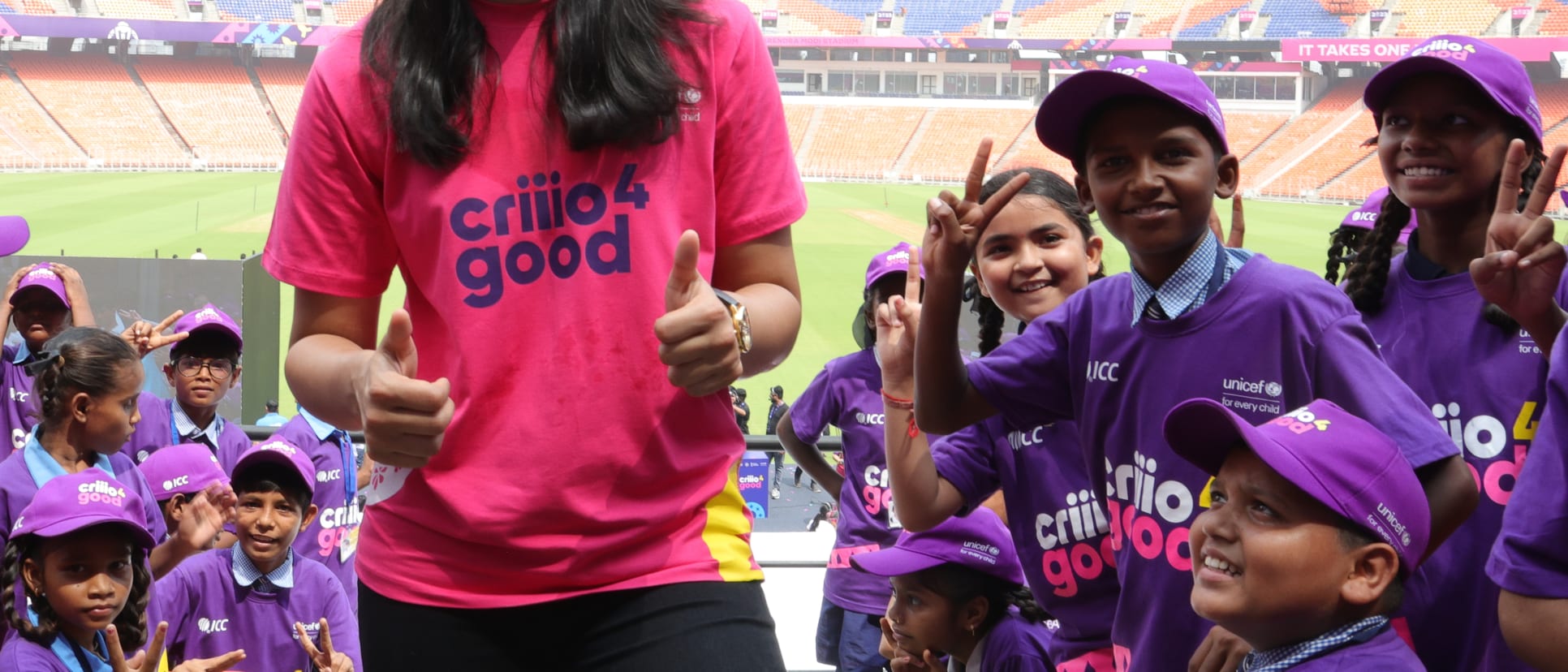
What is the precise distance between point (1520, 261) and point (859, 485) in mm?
2882

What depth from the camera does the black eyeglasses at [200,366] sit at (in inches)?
203

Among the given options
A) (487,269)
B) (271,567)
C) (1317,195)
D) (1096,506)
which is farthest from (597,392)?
(1317,195)

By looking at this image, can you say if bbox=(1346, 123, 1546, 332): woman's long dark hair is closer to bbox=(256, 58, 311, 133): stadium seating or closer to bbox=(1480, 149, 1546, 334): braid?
bbox=(1480, 149, 1546, 334): braid

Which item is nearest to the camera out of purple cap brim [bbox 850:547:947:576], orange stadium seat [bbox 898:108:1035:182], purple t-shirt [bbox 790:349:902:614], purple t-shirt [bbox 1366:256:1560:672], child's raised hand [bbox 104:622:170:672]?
purple t-shirt [bbox 1366:256:1560:672]

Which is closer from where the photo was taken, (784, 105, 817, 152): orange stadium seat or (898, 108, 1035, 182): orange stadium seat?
(898, 108, 1035, 182): orange stadium seat

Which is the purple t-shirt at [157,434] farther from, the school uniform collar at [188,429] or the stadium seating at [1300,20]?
the stadium seating at [1300,20]

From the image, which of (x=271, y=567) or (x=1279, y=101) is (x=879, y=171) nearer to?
(x=1279, y=101)

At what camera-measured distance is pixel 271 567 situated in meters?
4.05

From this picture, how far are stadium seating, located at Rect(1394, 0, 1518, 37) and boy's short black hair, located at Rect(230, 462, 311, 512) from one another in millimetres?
40701

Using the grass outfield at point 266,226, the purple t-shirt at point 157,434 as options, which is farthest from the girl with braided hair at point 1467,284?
the grass outfield at point 266,226

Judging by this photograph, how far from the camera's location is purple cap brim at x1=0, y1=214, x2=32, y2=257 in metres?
4.96

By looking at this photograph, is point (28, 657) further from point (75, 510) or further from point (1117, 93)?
point (1117, 93)

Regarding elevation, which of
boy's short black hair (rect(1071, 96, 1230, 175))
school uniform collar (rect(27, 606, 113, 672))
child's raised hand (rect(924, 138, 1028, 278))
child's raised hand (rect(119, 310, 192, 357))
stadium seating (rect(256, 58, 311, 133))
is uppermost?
boy's short black hair (rect(1071, 96, 1230, 175))

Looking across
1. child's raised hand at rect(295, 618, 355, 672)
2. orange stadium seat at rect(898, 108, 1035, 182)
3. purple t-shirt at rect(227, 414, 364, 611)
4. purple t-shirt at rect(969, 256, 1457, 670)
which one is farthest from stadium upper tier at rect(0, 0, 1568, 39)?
purple t-shirt at rect(969, 256, 1457, 670)
